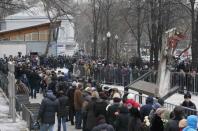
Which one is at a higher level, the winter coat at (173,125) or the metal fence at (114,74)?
the winter coat at (173,125)

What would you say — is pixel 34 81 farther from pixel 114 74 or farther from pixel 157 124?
pixel 157 124

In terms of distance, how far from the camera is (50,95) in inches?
663

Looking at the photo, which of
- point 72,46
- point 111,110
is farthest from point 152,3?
point 72,46

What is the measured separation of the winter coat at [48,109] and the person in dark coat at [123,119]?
303 cm

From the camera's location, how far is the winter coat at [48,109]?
1673 cm

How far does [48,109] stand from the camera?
55.0 feet

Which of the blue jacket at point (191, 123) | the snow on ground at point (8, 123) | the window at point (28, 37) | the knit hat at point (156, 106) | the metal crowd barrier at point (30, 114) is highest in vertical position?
the window at point (28, 37)

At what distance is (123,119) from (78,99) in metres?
5.52

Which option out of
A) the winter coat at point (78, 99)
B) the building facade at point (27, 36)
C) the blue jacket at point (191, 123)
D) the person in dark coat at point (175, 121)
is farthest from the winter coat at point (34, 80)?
the building facade at point (27, 36)

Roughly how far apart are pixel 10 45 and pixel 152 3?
23.4 metres

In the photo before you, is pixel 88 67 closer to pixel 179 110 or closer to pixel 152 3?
pixel 152 3

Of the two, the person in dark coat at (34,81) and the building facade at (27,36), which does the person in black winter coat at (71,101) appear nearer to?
the person in dark coat at (34,81)

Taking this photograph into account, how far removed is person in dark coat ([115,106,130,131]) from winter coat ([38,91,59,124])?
9.94 ft

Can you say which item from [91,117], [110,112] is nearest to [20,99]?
[91,117]
